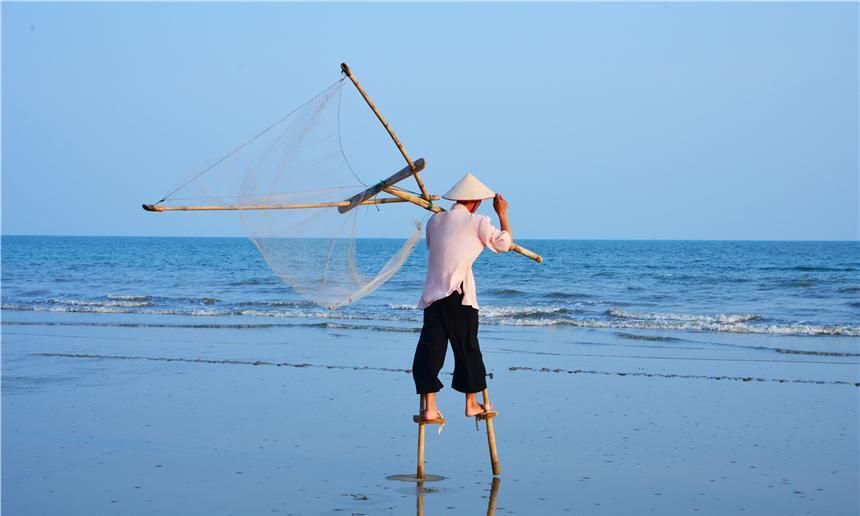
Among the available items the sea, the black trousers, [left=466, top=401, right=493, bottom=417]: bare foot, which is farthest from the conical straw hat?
the sea

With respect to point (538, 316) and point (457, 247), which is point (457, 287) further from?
point (538, 316)

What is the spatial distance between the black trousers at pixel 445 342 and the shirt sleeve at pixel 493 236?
0.34m

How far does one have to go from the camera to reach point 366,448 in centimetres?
632

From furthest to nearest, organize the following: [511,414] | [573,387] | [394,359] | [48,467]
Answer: [394,359] < [573,387] < [511,414] < [48,467]

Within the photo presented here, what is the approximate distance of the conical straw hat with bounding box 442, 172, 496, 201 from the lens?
18.0ft

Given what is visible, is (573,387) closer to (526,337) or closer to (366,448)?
(366,448)

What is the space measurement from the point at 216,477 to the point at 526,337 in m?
8.88

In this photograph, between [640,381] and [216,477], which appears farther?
[640,381]

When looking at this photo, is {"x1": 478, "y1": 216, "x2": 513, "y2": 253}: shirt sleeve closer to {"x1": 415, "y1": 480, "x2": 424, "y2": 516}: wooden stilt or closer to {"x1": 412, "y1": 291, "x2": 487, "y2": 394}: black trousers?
{"x1": 412, "y1": 291, "x2": 487, "y2": 394}: black trousers

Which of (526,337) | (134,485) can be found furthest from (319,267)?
(526,337)

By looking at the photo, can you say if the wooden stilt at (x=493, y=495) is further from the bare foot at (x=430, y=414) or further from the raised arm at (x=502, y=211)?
the raised arm at (x=502, y=211)

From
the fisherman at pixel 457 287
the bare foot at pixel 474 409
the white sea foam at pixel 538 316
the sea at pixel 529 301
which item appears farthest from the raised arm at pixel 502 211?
the white sea foam at pixel 538 316

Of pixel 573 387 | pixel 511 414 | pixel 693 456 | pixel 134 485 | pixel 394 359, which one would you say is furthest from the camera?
pixel 394 359

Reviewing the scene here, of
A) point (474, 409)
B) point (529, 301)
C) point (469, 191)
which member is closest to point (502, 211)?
point (469, 191)
